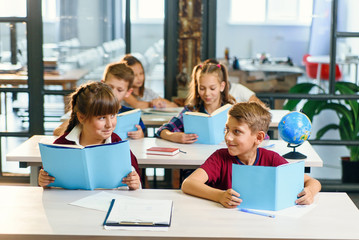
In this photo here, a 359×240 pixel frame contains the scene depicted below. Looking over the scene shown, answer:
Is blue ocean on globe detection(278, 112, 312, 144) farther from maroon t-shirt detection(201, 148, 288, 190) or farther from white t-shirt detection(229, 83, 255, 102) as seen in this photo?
white t-shirt detection(229, 83, 255, 102)

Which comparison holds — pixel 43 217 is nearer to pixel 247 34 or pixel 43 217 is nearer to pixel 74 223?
pixel 74 223

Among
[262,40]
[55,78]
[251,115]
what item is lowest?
[55,78]

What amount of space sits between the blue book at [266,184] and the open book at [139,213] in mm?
288

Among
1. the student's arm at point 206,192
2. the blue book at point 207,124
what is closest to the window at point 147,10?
the blue book at point 207,124

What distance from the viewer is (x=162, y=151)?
3.18 meters

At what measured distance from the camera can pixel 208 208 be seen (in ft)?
7.37

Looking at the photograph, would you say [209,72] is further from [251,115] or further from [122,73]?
[251,115]

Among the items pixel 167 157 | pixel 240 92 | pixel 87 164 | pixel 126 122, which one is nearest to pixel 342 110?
pixel 240 92

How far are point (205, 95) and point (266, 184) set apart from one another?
61.8 inches

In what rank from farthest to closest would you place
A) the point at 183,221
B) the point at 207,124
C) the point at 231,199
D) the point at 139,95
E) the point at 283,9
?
the point at 139,95 < the point at 283,9 < the point at 207,124 < the point at 231,199 < the point at 183,221

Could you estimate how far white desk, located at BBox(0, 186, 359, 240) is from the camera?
196 cm

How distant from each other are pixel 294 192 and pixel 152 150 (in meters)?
1.13

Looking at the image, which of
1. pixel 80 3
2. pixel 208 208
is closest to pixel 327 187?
pixel 80 3

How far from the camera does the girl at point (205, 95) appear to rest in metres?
3.68
